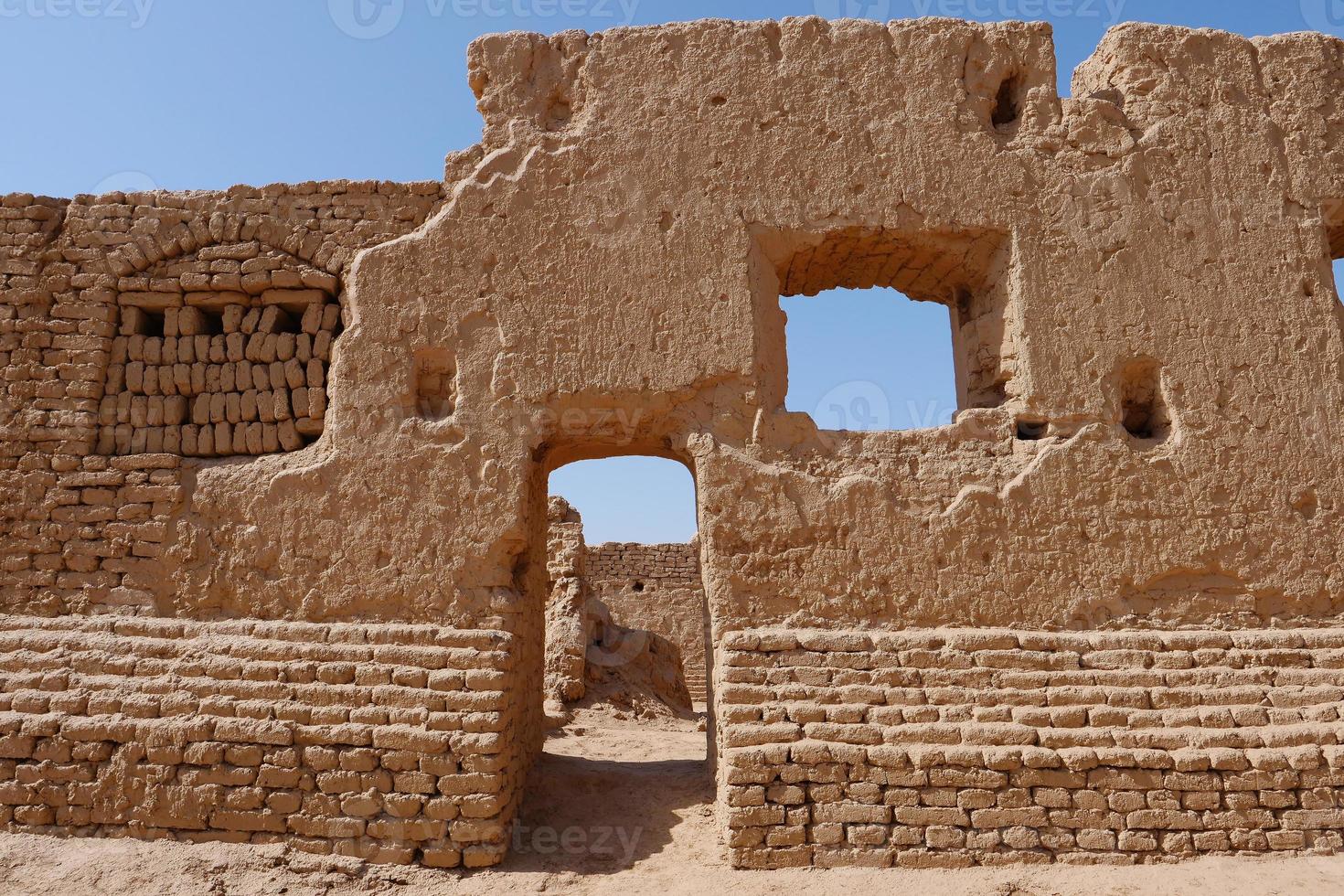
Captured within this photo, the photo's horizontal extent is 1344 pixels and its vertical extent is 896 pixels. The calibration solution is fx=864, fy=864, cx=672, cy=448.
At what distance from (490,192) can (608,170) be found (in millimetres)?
722

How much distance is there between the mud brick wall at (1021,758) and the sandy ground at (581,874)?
0.37 ft

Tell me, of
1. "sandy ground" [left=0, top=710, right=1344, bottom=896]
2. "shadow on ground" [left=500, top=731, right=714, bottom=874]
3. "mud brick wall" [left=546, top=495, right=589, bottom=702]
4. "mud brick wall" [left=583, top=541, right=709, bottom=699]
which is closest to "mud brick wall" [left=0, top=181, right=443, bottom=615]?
"sandy ground" [left=0, top=710, right=1344, bottom=896]

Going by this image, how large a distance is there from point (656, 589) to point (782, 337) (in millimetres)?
9779

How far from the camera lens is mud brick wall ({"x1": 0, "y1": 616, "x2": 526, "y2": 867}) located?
428 centimetres

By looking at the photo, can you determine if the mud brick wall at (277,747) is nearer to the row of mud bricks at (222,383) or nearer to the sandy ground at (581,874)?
the sandy ground at (581,874)

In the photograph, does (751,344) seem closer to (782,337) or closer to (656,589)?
(782,337)

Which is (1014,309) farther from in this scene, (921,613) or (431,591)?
(431,591)

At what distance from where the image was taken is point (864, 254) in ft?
17.8

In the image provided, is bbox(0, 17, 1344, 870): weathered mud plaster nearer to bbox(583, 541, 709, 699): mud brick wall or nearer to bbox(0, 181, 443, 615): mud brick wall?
bbox(0, 181, 443, 615): mud brick wall

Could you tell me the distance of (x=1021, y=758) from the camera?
4.16m

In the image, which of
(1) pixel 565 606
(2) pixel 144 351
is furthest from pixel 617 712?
(2) pixel 144 351

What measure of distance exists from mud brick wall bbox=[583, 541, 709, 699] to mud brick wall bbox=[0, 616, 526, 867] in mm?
→ 9704

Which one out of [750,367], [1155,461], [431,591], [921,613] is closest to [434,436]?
[431,591]

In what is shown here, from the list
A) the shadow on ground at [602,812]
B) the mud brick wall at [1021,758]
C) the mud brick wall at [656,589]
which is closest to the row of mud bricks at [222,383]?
the shadow on ground at [602,812]
